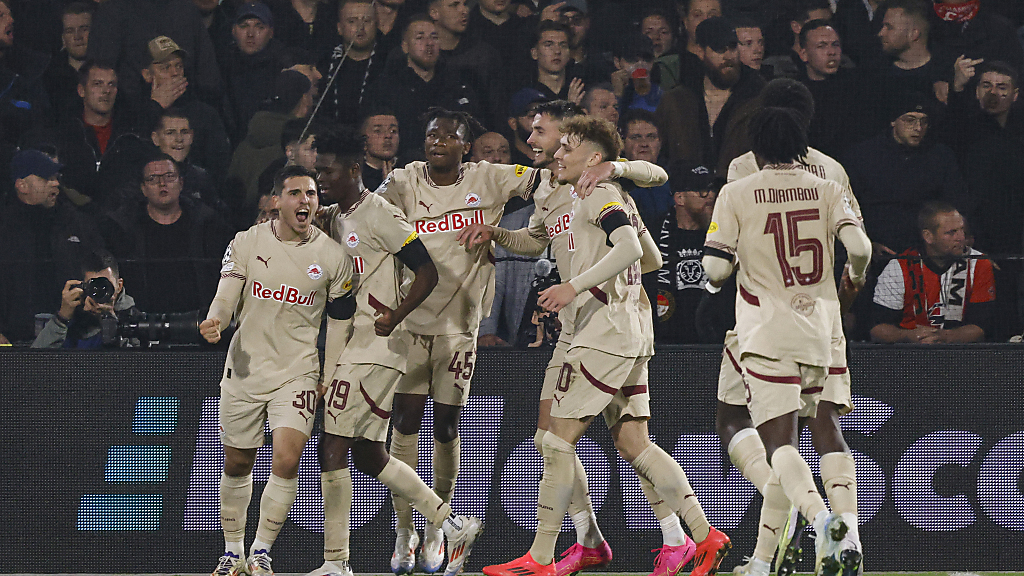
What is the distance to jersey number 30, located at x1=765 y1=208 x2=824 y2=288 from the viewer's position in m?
4.19

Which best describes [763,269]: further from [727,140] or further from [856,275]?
[727,140]

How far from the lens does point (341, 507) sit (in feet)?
15.2

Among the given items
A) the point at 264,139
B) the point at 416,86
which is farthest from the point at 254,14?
the point at 416,86

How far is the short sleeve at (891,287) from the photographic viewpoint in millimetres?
5484

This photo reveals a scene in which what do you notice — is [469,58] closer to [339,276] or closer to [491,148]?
[491,148]

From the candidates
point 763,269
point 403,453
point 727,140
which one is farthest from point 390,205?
point 727,140

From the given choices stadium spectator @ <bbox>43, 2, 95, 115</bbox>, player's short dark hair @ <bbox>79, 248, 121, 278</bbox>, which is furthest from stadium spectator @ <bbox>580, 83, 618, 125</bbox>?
stadium spectator @ <bbox>43, 2, 95, 115</bbox>

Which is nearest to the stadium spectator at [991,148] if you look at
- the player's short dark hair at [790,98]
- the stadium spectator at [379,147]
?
the player's short dark hair at [790,98]

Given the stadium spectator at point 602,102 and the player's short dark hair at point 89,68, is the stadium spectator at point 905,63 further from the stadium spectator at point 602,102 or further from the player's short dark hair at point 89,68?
the player's short dark hair at point 89,68

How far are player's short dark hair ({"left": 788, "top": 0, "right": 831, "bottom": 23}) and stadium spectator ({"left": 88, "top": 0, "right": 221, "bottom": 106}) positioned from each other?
11.5 feet

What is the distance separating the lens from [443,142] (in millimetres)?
4887

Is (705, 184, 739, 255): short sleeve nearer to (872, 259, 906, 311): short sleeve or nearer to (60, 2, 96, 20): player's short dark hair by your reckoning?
(872, 259, 906, 311): short sleeve

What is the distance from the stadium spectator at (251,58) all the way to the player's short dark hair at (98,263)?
4.37ft

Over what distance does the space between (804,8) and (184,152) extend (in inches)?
150
